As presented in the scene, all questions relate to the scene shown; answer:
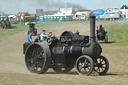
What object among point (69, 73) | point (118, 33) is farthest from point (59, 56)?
point (118, 33)

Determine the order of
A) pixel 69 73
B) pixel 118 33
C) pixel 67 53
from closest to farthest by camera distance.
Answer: pixel 67 53, pixel 69 73, pixel 118 33

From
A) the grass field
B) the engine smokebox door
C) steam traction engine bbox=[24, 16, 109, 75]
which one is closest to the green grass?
the grass field

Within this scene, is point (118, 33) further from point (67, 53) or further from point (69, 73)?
point (67, 53)

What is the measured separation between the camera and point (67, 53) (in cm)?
1247

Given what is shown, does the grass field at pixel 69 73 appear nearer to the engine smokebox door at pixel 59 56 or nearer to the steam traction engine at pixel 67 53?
the steam traction engine at pixel 67 53

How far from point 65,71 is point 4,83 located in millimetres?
5270

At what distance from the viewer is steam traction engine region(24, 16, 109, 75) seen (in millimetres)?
12008

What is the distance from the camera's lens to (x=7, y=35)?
120 ft

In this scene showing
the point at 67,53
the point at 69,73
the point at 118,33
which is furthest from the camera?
the point at 118,33

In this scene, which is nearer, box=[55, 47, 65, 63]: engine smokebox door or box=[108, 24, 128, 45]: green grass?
box=[55, 47, 65, 63]: engine smokebox door

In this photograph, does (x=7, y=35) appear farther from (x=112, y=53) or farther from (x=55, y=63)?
(x=55, y=63)

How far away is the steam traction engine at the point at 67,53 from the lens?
39.4 feet

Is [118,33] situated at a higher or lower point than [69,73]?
higher

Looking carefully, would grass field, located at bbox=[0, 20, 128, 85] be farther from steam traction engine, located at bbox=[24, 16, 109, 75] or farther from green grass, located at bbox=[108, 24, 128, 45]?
steam traction engine, located at bbox=[24, 16, 109, 75]
